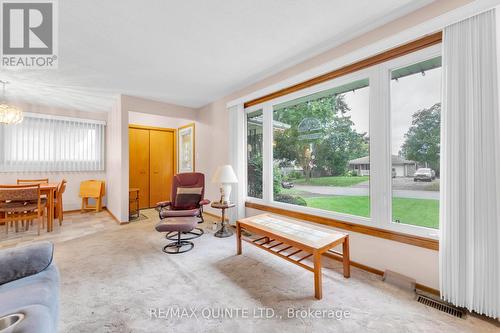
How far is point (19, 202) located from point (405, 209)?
5.62 m

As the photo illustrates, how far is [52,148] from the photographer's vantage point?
4711 mm

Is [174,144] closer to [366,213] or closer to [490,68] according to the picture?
[366,213]

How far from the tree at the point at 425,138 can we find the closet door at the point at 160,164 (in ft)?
17.7

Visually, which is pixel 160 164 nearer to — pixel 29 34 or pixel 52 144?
pixel 52 144

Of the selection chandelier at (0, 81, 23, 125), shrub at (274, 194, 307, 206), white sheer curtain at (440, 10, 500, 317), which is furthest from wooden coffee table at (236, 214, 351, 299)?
chandelier at (0, 81, 23, 125)

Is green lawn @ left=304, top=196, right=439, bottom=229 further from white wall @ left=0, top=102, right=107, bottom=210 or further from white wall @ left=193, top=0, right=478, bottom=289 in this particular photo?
white wall @ left=0, top=102, right=107, bottom=210

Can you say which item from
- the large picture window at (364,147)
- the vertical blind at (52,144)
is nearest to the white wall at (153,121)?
the vertical blind at (52,144)

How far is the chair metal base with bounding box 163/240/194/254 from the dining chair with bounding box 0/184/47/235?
2.29 m

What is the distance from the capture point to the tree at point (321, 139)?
254cm

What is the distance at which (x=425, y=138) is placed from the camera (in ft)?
6.51

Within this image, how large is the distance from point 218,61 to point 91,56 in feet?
5.28

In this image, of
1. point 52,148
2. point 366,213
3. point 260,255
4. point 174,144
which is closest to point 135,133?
point 174,144

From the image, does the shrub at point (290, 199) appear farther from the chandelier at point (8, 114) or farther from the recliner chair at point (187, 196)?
the chandelier at point (8, 114)

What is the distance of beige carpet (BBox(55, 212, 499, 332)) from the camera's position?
1.48 m
